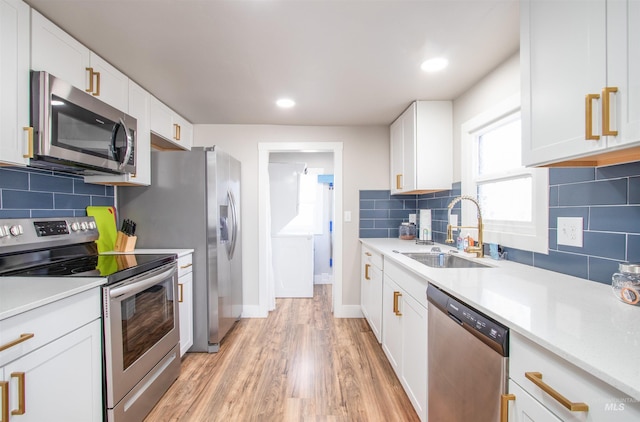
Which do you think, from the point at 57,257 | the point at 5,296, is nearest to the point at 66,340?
the point at 5,296

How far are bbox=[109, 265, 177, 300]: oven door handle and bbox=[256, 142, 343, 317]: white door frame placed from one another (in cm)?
139

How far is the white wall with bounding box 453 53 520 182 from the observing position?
171 centimetres

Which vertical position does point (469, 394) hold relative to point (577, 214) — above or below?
below

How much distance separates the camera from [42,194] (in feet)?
5.63

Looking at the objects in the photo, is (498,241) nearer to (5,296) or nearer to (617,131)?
(617,131)

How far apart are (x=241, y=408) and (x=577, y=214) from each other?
6.98 feet

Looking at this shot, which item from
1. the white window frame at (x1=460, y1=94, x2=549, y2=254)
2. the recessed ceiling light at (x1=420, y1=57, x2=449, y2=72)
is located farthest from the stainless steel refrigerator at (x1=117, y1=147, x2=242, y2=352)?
the white window frame at (x1=460, y1=94, x2=549, y2=254)

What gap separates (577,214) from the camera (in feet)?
4.30

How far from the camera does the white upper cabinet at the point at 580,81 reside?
2.60 feet

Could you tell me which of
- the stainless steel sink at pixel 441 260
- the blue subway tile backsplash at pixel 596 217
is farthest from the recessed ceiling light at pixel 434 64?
the stainless steel sink at pixel 441 260

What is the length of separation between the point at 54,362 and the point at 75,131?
3.75ft

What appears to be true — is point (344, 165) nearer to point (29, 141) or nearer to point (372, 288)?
point (372, 288)

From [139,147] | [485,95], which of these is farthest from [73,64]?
[485,95]

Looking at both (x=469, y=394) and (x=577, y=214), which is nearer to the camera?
(x=469, y=394)
